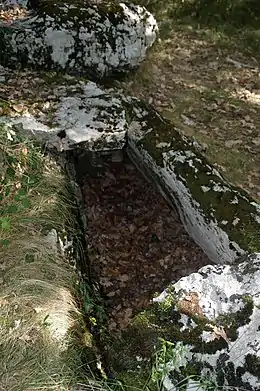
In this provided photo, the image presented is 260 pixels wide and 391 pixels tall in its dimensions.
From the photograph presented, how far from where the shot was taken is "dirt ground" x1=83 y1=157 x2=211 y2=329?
16.0 ft

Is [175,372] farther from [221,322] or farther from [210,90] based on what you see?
[210,90]

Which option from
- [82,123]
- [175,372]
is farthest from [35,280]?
[82,123]

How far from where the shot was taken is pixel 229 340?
9.34ft

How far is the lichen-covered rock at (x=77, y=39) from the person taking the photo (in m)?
6.17

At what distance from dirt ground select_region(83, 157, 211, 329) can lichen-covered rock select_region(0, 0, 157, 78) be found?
1.28 meters

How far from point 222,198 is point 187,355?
1893 millimetres

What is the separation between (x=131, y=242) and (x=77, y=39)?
2.34 meters

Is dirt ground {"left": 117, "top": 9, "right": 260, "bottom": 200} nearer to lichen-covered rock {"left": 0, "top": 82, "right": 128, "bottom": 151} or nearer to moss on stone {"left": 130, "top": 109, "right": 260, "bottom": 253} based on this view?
moss on stone {"left": 130, "top": 109, "right": 260, "bottom": 253}

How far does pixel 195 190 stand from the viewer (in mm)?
4645

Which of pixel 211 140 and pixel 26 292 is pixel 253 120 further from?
pixel 26 292

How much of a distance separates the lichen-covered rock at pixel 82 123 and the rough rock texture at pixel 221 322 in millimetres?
2249

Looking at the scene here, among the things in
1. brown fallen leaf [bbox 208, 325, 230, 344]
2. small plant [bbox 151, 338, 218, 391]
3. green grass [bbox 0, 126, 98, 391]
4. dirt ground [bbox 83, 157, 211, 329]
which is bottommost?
dirt ground [bbox 83, 157, 211, 329]

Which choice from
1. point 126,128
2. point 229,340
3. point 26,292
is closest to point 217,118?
point 126,128

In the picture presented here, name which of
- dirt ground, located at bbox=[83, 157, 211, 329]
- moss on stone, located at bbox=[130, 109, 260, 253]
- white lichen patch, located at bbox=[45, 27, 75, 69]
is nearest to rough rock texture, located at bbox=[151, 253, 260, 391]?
moss on stone, located at bbox=[130, 109, 260, 253]
